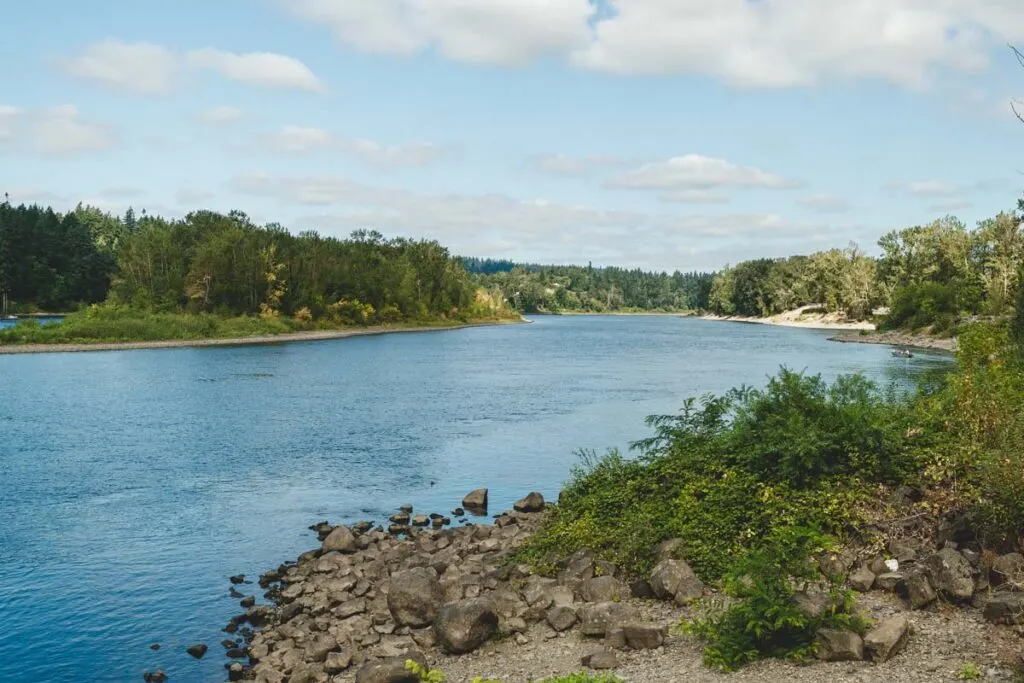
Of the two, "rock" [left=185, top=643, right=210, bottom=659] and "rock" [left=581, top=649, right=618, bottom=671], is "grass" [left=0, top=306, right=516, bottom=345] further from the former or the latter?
"rock" [left=581, top=649, right=618, bottom=671]

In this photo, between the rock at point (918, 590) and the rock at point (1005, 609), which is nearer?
the rock at point (1005, 609)

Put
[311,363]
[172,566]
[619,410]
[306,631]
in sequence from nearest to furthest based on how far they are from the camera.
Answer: [306,631] → [172,566] → [619,410] → [311,363]

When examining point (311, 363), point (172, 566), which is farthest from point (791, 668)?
point (311, 363)

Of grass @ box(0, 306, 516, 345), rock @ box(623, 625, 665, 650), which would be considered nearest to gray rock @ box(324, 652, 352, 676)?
rock @ box(623, 625, 665, 650)

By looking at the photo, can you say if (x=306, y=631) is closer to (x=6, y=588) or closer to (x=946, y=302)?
(x=6, y=588)

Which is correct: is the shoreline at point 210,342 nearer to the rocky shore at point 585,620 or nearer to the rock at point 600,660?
the rocky shore at point 585,620

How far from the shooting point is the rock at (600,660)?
46.1ft

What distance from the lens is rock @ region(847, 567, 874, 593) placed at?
15.6 meters

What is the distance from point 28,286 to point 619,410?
163 m

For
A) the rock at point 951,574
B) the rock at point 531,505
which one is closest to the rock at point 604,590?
the rock at point 951,574

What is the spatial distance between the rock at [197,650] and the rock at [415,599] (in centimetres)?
407

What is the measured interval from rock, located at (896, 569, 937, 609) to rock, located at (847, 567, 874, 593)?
0.63 metres

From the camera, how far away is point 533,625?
17.1m

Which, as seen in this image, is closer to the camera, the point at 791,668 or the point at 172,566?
the point at 791,668
